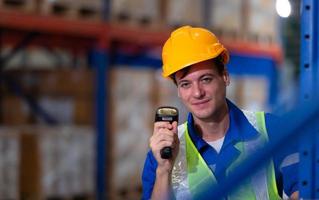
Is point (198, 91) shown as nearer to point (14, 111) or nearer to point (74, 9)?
point (74, 9)

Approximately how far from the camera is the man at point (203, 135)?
259cm

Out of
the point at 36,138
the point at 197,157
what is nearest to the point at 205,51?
the point at 197,157

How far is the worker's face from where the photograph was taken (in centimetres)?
270

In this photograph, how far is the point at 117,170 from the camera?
25.3ft

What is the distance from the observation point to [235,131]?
276 cm

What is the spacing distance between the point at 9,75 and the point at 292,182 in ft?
21.6

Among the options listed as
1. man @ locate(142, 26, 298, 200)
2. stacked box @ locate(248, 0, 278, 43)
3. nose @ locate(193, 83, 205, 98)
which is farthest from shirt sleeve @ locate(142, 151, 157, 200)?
stacked box @ locate(248, 0, 278, 43)

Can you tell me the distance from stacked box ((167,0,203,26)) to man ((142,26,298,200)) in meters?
5.64

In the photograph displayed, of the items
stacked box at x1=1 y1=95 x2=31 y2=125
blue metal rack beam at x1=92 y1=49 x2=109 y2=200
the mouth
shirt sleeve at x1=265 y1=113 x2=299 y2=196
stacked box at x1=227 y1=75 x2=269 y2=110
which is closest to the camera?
shirt sleeve at x1=265 y1=113 x2=299 y2=196

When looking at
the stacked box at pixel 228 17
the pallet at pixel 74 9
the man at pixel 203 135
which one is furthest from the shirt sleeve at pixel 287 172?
the stacked box at pixel 228 17

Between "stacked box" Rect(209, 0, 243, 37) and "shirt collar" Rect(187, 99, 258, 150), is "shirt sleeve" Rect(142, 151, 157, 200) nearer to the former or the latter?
"shirt collar" Rect(187, 99, 258, 150)

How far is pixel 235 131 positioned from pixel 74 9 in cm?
482

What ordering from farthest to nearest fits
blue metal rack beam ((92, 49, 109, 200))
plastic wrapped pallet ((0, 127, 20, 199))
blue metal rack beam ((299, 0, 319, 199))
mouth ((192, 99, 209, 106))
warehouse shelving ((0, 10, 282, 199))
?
1. blue metal rack beam ((92, 49, 109, 200))
2. warehouse shelving ((0, 10, 282, 199))
3. plastic wrapped pallet ((0, 127, 20, 199))
4. mouth ((192, 99, 209, 106))
5. blue metal rack beam ((299, 0, 319, 199))

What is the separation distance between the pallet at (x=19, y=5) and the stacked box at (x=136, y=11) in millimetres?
1051
